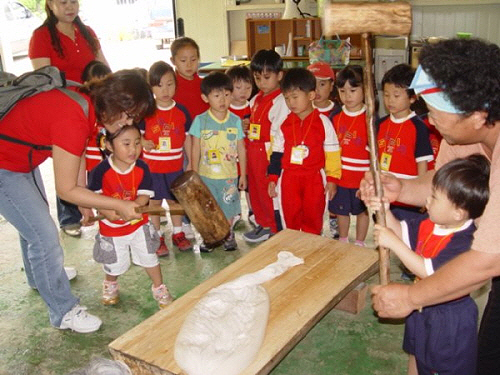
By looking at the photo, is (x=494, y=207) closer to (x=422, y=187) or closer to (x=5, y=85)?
(x=422, y=187)

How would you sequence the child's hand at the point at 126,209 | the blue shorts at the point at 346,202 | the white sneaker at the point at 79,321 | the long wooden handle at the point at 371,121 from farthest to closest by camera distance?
the blue shorts at the point at 346,202 < the white sneaker at the point at 79,321 < the child's hand at the point at 126,209 < the long wooden handle at the point at 371,121

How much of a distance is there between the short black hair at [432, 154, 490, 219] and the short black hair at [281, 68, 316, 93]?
174 centimetres

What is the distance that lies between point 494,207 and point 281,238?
5.91 feet

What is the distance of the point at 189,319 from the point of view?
235 centimetres

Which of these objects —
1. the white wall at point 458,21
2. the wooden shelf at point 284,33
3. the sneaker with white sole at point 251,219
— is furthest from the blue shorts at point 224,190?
the white wall at point 458,21

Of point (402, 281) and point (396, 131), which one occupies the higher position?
point (396, 131)

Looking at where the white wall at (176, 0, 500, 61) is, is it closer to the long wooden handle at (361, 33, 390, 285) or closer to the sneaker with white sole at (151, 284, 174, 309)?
the sneaker with white sole at (151, 284, 174, 309)

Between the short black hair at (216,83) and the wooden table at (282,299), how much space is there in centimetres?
122

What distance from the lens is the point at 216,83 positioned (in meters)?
3.85

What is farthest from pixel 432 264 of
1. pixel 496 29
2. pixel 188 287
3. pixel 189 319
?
pixel 496 29

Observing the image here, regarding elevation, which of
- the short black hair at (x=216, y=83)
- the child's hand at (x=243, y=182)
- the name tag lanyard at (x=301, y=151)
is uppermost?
the short black hair at (x=216, y=83)

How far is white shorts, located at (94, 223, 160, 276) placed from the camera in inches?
126

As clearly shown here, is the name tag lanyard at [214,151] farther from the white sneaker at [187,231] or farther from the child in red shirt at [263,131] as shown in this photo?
the white sneaker at [187,231]

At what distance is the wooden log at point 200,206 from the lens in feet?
9.28
